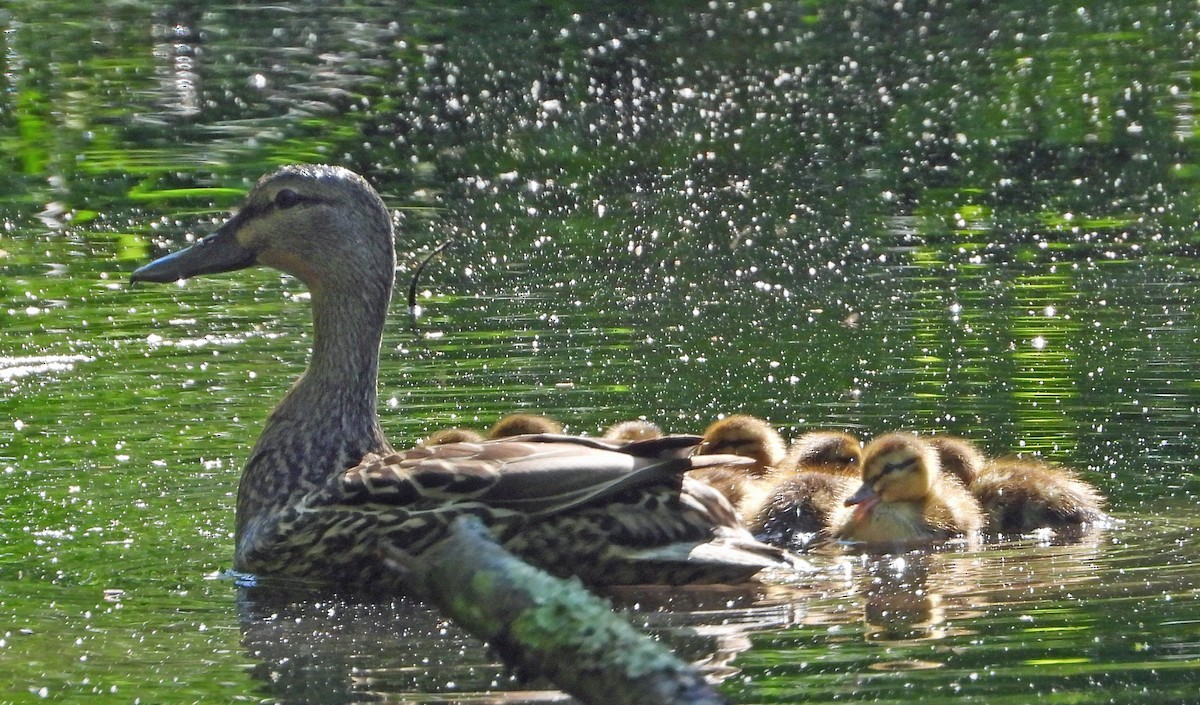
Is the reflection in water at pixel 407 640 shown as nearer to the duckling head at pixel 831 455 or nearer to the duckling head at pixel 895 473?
the duckling head at pixel 895 473

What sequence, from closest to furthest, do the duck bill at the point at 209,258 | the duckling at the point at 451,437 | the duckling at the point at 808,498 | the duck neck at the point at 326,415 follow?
the duck neck at the point at 326,415, the duckling at the point at 808,498, the duck bill at the point at 209,258, the duckling at the point at 451,437

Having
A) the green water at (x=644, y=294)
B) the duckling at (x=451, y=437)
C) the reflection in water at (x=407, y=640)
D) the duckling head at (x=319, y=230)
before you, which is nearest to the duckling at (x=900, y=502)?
the green water at (x=644, y=294)

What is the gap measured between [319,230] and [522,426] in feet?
3.22

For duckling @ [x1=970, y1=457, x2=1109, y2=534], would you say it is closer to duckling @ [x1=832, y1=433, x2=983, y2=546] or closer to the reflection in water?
duckling @ [x1=832, y1=433, x2=983, y2=546]

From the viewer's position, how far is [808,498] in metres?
6.46

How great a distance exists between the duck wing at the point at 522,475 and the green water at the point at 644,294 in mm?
327

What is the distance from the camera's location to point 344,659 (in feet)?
16.2

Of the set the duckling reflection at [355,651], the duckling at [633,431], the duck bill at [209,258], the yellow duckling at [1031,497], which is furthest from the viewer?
the duckling at [633,431]

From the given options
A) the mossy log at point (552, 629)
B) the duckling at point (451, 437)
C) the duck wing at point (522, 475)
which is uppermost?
the mossy log at point (552, 629)

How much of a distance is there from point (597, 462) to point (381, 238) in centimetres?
135

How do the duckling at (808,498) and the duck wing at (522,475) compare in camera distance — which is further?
the duckling at (808,498)

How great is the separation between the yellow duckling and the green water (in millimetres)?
109

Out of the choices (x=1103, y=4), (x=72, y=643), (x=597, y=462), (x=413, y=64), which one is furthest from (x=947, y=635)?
(x=1103, y=4)

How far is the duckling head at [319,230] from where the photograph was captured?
21.2 feet
